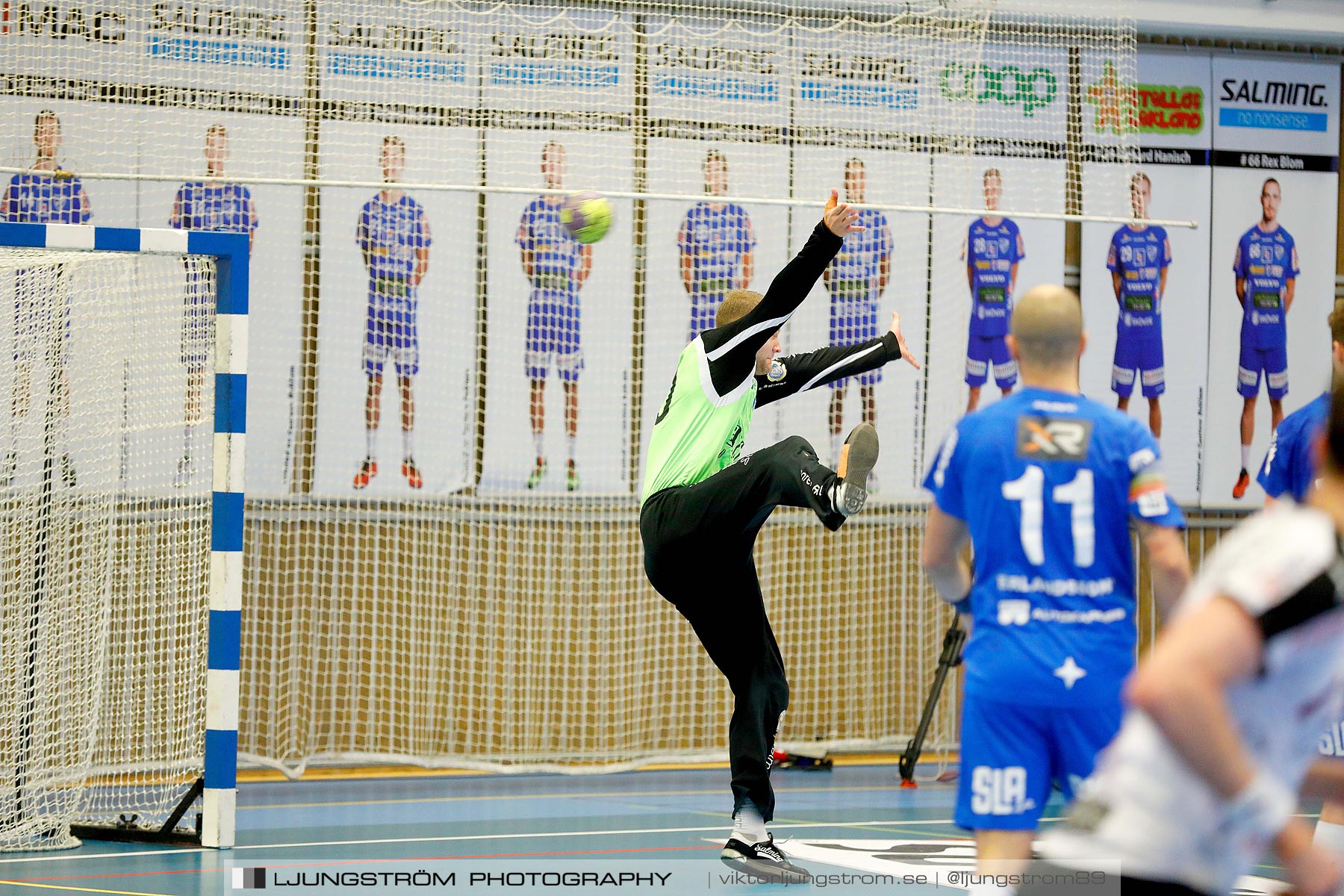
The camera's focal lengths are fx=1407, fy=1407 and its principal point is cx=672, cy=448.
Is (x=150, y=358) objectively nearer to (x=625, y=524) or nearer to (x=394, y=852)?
(x=394, y=852)

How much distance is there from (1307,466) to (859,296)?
522cm

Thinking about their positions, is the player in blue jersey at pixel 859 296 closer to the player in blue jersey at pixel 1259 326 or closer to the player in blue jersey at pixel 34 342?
the player in blue jersey at pixel 1259 326

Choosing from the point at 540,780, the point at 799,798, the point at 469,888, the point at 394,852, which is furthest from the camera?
the point at 540,780

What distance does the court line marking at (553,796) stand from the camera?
8.23m

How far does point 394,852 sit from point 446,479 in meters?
3.31

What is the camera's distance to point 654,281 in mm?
10008

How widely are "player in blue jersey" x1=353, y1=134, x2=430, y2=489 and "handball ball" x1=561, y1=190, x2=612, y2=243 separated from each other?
1505 millimetres

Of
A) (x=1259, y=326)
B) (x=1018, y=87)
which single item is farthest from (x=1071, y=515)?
(x=1259, y=326)

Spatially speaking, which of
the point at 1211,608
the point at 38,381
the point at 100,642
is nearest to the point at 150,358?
the point at 38,381

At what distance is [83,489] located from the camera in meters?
7.50

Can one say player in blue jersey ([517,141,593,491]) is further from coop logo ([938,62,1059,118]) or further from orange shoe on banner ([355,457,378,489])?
coop logo ([938,62,1059,118])

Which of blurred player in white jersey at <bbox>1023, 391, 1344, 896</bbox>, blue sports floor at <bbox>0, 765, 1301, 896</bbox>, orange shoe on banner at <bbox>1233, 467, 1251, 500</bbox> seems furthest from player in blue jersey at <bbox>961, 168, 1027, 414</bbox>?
blurred player in white jersey at <bbox>1023, 391, 1344, 896</bbox>

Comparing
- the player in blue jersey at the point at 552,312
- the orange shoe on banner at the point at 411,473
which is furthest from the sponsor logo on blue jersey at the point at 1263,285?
the orange shoe on banner at the point at 411,473

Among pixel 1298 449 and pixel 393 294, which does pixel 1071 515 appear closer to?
pixel 1298 449
